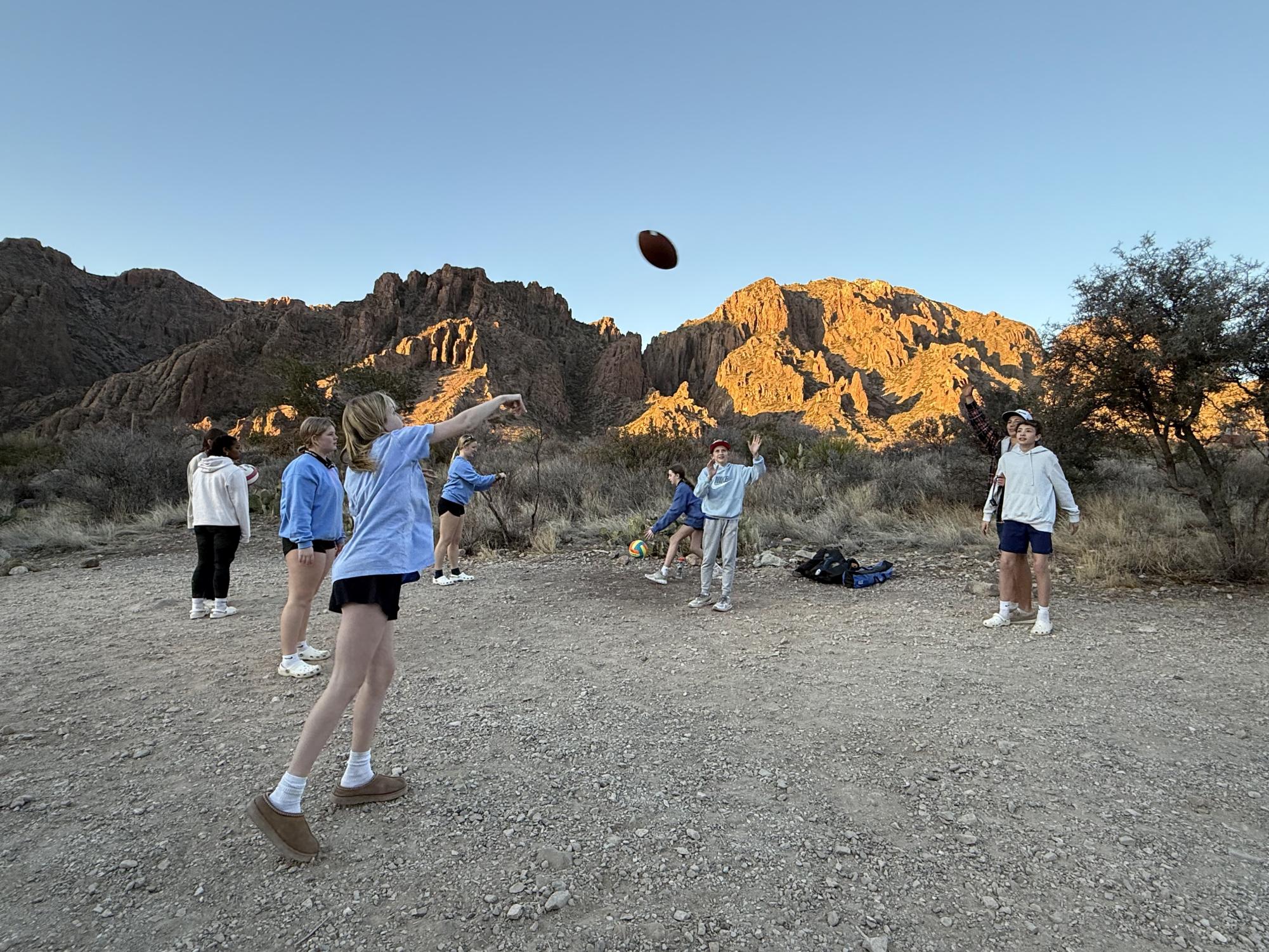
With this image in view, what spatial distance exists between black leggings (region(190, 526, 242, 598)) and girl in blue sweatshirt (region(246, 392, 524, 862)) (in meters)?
3.95

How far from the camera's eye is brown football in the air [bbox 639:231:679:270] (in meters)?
5.65

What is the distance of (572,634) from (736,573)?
315 centimetres

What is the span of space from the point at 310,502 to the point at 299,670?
141cm

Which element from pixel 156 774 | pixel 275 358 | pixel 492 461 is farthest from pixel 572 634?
pixel 275 358

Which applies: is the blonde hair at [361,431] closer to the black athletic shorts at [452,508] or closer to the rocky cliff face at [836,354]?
the black athletic shorts at [452,508]

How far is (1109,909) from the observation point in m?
2.20

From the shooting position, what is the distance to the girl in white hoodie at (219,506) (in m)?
5.72

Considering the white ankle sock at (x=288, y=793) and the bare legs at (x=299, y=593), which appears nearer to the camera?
the white ankle sock at (x=288, y=793)

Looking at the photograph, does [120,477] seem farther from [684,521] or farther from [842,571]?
[842,571]

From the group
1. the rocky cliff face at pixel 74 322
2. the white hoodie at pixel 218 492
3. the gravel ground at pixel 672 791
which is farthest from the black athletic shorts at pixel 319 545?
the rocky cliff face at pixel 74 322

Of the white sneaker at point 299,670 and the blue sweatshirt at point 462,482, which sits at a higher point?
the blue sweatshirt at point 462,482

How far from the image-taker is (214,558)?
6.06 metres

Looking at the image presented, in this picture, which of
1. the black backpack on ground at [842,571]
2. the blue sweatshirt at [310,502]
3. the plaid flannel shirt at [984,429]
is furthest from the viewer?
the black backpack on ground at [842,571]

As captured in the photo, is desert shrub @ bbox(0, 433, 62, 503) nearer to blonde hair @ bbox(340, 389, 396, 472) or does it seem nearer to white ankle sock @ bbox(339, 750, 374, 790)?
white ankle sock @ bbox(339, 750, 374, 790)
